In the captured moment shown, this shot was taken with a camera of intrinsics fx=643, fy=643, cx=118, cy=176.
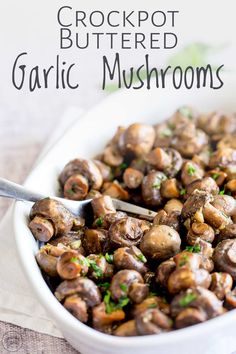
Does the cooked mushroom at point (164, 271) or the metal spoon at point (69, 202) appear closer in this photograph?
the cooked mushroom at point (164, 271)

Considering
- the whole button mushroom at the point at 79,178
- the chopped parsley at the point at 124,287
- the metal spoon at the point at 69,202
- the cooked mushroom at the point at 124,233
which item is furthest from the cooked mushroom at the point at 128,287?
the whole button mushroom at the point at 79,178

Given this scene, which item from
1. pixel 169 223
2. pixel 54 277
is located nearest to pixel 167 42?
pixel 169 223

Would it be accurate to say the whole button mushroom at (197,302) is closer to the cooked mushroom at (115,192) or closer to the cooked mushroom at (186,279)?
the cooked mushroom at (186,279)

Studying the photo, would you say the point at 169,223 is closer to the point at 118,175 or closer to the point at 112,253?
the point at 112,253

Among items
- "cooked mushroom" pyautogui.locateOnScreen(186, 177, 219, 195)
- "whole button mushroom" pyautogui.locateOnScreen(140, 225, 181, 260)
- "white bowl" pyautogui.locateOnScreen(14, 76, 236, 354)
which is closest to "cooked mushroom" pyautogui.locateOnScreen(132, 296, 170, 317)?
"white bowl" pyautogui.locateOnScreen(14, 76, 236, 354)

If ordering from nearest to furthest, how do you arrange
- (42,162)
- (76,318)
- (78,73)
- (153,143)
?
1. (76,318)
2. (42,162)
3. (153,143)
4. (78,73)

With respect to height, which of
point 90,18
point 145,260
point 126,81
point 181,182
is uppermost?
point 90,18

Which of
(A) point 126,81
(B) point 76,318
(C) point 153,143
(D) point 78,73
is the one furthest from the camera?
(D) point 78,73
